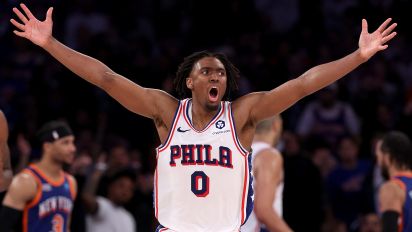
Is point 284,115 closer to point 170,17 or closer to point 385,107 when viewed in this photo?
point 385,107

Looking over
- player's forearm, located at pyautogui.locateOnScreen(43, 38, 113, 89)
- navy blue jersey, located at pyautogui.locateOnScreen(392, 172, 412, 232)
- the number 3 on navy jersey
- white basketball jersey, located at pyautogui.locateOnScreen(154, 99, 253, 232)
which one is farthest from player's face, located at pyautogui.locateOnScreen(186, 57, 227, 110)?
navy blue jersey, located at pyautogui.locateOnScreen(392, 172, 412, 232)

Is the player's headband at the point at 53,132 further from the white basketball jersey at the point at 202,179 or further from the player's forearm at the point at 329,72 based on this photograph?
the player's forearm at the point at 329,72

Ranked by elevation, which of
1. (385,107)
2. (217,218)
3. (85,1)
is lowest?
(217,218)

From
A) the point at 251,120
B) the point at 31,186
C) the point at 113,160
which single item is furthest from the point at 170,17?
the point at 251,120

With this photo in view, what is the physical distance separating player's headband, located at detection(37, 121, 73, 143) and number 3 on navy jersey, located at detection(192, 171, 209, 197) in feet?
8.94

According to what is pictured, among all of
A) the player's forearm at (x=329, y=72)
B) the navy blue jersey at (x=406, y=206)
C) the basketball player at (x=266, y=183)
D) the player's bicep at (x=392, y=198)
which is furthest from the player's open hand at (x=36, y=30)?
the navy blue jersey at (x=406, y=206)

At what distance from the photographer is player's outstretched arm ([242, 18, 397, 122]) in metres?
4.94

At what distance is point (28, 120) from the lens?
10.8 metres

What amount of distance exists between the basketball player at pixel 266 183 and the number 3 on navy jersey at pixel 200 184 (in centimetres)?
133

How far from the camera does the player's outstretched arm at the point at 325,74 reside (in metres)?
4.94

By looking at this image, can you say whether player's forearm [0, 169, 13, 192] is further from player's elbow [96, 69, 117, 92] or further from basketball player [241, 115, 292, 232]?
basketball player [241, 115, 292, 232]

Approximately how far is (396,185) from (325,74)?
1652 millimetres

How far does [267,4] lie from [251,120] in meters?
7.65

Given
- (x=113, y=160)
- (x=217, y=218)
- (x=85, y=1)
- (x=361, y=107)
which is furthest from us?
(x=85, y=1)
